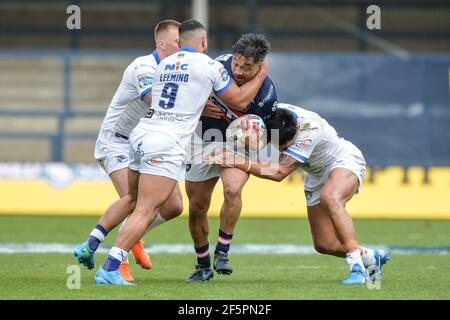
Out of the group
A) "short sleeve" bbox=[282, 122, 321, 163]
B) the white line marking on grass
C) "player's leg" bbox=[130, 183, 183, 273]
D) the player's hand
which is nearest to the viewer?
the player's hand

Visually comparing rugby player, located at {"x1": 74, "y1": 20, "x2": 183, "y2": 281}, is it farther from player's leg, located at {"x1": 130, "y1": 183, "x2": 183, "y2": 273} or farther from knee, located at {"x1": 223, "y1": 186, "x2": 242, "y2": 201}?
knee, located at {"x1": 223, "y1": 186, "x2": 242, "y2": 201}

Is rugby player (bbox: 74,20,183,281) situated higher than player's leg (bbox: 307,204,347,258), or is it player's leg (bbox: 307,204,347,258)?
rugby player (bbox: 74,20,183,281)

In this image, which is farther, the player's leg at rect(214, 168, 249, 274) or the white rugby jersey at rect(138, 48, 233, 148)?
the player's leg at rect(214, 168, 249, 274)

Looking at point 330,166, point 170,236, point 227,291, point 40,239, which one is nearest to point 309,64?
point 170,236

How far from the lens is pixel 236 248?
14344 millimetres

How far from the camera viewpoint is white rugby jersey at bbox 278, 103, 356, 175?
33.2 feet

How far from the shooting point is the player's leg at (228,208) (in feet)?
32.1

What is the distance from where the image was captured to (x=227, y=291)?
911 cm

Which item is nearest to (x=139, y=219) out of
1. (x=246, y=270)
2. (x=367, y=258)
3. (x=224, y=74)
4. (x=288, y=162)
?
(x=224, y=74)

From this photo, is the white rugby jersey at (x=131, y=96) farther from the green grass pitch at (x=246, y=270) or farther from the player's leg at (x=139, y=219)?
the green grass pitch at (x=246, y=270)

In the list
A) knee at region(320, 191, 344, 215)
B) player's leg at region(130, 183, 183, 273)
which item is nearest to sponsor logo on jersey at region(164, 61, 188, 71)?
player's leg at region(130, 183, 183, 273)

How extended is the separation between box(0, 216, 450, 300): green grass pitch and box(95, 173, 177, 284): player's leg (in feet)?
0.64

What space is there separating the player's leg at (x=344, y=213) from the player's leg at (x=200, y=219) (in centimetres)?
112

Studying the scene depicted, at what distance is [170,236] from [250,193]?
288 cm
